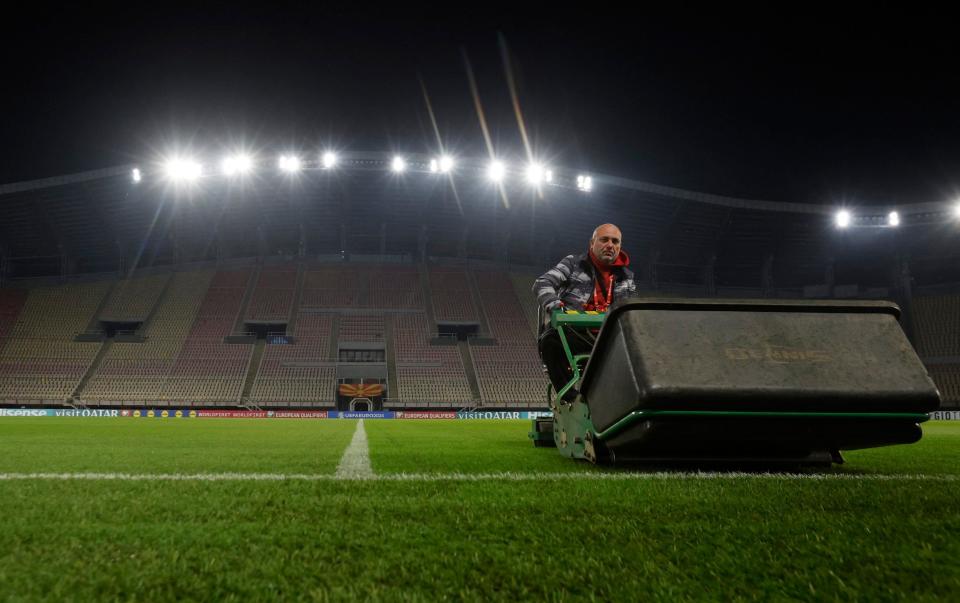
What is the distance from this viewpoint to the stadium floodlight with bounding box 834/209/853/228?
3334 cm

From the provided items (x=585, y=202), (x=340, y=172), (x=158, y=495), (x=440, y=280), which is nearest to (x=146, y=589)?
(x=158, y=495)

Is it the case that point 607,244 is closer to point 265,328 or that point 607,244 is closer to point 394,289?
point 394,289

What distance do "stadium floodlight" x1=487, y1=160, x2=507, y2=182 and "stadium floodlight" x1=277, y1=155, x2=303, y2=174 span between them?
9.68 metres

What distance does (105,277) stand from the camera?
37500mm

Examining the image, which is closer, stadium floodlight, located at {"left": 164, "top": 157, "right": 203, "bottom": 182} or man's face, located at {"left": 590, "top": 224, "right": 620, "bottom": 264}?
man's face, located at {"left": 590, "top": 224, "right": 620, "bottom": 264}

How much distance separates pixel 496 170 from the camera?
→ 30344 millimetres

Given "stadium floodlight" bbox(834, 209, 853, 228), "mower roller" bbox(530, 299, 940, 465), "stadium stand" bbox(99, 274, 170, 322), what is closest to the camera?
"mower roller" bbox(530, 299, 940, 465)

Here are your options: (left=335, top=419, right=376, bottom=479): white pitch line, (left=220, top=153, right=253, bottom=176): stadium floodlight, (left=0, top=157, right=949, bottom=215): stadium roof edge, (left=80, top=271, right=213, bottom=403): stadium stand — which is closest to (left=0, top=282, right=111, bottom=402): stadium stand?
(left=80, top=271, right=213, bottom=403): stadium stand

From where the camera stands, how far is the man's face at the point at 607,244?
15.1ft

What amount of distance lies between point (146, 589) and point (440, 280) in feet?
118

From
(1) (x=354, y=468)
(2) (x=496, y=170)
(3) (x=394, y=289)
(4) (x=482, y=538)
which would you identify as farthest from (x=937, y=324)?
(4) (x=482, y=538)

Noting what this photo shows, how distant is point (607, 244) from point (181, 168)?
30437mm

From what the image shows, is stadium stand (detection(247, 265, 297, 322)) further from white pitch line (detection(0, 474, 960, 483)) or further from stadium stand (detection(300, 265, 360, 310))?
white pitch line (detection(0, 474, 960, 483))

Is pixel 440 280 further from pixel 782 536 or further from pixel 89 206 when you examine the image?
pixel 782 536
